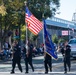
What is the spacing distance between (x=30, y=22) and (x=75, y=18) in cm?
10290

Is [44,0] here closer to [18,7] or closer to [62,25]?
[18,7]

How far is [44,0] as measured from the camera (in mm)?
38188

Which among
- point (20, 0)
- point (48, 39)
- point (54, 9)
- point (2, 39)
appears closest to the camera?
point (48, 39)

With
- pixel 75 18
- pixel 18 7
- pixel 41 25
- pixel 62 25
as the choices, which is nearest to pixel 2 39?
pixel 18 7

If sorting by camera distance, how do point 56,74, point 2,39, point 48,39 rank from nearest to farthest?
point 56,74, point 48,39, point 2,39

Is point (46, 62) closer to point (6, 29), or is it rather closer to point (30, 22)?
point (30, 22)

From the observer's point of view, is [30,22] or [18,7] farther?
[18,7]

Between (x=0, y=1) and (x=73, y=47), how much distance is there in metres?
8.29

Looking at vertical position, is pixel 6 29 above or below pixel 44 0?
below

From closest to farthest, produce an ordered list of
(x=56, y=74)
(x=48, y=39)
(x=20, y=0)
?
1. (x=56, y=74)
2. (x=48, y=39)
3. (x=20, y=0)

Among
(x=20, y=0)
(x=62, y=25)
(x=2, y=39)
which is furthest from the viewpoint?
(x=62, y=25)

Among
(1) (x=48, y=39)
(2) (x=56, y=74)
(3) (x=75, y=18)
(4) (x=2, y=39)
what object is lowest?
(3) (x=75, y=18)

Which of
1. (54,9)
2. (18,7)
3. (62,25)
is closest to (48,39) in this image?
(18,7)

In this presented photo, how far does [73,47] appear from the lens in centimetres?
2933
